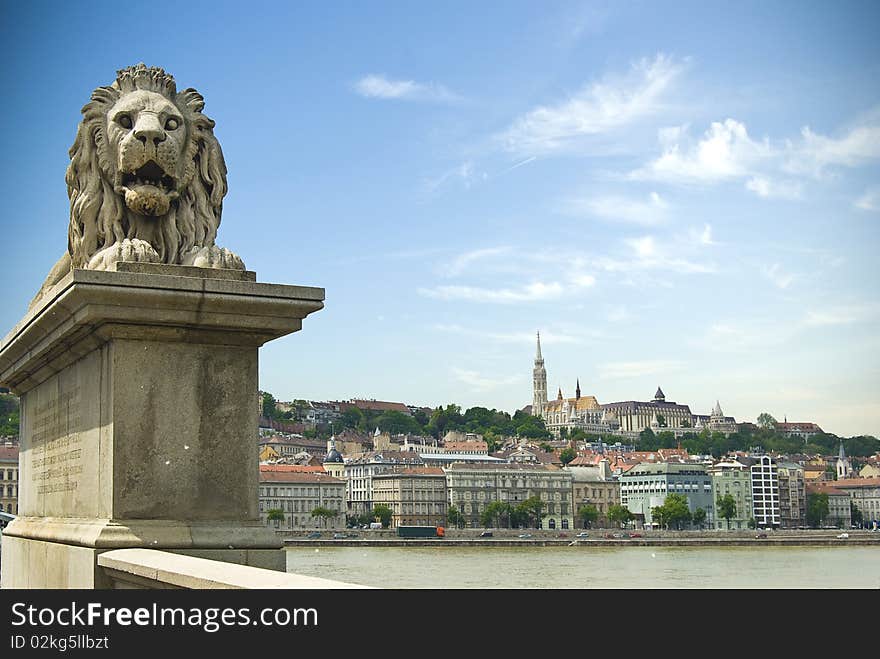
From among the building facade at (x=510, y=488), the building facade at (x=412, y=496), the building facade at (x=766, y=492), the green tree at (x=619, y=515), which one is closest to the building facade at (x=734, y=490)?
the building facade at (x=766, y=492)

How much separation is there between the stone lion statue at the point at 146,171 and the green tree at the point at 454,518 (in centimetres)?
12333

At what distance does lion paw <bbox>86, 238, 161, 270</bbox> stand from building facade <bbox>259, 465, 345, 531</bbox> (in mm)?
108981

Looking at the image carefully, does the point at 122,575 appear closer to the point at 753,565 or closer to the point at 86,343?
the point at 86,343

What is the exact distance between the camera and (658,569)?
226ft

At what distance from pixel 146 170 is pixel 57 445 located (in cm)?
128

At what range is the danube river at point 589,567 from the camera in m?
54.8

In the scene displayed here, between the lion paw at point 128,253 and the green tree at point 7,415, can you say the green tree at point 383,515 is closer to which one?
the green tree at point 7,415

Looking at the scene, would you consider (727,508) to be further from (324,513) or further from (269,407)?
(269,407)
